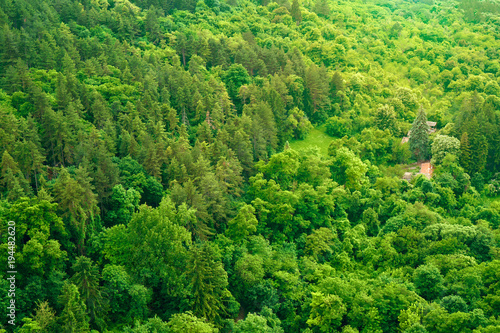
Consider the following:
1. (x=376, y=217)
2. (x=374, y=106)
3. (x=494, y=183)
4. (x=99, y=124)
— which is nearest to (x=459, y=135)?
(x=494, y=183)

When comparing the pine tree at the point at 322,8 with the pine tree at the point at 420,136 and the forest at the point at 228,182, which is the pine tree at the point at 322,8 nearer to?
the forest at the point at 228,182

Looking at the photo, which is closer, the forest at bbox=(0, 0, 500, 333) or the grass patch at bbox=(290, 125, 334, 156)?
the forest at bbox=(0, 0, 500, 333)

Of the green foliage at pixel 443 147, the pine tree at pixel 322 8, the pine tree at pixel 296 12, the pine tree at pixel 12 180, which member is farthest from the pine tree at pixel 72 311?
the pine tree at pixel 322 8

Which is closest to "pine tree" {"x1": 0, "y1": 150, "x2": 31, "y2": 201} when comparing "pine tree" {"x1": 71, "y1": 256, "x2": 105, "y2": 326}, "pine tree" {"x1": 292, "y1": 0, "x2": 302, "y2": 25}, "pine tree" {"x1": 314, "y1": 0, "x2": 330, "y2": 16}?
"pine tree" {"x1": 71, "y1": 256, "x2": 105, "y2": 326}

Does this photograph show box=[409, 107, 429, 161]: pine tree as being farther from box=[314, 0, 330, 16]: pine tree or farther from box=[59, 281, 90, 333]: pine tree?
box=[59, 281, 90, 333]: pine tree

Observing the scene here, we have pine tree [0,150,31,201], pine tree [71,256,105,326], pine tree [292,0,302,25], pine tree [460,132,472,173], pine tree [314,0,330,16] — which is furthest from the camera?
pine tree [314,0,330,16]

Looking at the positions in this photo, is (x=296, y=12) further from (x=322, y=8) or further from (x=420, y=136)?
(x=420, y=136)

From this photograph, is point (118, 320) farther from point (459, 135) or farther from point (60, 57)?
point (459, 135)
